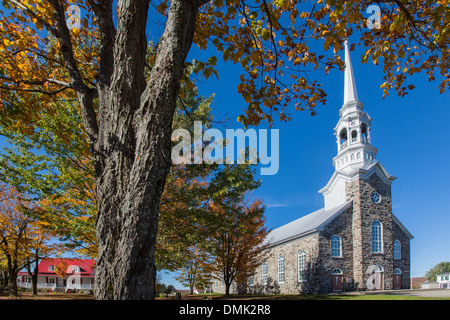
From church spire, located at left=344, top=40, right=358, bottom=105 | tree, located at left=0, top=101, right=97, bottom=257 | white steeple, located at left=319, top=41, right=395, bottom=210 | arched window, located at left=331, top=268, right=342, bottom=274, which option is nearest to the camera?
tree, located at left=0, top=101, right=97, bottom=257

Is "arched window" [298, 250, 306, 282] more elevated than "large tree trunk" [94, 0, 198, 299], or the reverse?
"large tree trunk" [94, 0, 198, 299]

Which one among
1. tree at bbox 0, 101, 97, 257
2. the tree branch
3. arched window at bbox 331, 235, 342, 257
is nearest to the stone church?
arched window at bbox 331, 235, 342, 257

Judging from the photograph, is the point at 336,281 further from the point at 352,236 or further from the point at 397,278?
the point at 397,278

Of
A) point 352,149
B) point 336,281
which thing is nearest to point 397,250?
point 336,281

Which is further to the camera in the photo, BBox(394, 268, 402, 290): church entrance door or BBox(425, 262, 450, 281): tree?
BBox(425, 262, 450, 281): tree

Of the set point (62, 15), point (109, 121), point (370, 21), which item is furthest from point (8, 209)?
point (370, 21)

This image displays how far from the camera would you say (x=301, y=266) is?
88.0 ft

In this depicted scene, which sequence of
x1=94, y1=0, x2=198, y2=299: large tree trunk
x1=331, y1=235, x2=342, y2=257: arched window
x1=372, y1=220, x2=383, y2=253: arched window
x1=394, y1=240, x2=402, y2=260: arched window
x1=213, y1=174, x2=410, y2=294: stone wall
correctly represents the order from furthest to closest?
x1=394, y1=240, x2=402, y2=260: arched window
x1=372, y1=220, x2=383, y2=253: arched window
x1=331, y1=235, x2=342, y2=257: arched window
x1=213, y1=174, x2=410, y2=294: stone wall
x1=94, y1=0, x2=198, y2=299: large tree trunk

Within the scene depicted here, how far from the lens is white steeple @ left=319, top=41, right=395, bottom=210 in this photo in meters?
28.1

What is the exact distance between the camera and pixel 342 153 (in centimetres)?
3005

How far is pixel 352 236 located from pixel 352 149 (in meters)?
8.77

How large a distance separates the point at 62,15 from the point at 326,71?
5293 mm

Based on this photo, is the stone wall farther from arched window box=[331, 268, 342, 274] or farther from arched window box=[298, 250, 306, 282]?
arched window box=[298, 250, 306, 282]

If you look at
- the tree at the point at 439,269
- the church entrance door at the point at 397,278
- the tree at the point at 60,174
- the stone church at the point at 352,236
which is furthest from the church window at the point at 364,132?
the tree at the point at 439,269
